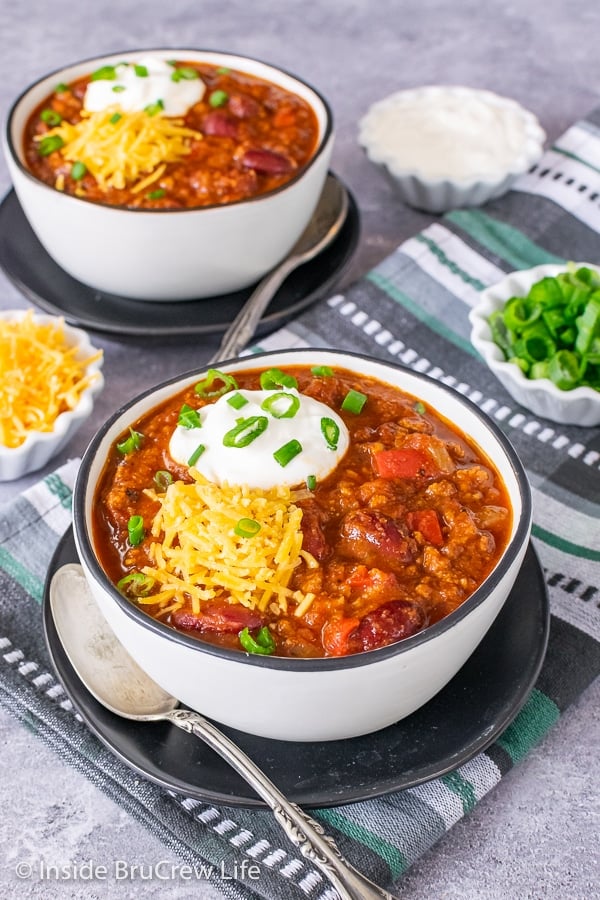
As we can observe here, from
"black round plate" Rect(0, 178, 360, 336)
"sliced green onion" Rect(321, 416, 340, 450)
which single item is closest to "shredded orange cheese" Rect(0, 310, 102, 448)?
"black round plate" Rect(0, 178, 360, 336)

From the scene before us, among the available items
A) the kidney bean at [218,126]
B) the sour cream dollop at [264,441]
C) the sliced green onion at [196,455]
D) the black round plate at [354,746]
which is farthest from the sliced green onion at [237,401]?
the kidney bean at [218,126]

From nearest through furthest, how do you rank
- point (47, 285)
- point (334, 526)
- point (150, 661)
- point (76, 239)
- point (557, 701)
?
point (150, 661)
point (334, 526)
point (557, 701)
point (76, 239)
point (47, 285)

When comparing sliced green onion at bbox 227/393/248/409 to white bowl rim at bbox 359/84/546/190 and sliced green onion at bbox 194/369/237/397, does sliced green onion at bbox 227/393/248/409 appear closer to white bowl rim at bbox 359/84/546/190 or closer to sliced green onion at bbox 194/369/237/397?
sliced green onion at bbox 194/369/237/397

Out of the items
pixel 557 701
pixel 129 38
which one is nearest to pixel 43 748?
pixel 557 701

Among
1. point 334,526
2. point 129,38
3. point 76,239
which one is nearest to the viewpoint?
point 334,526

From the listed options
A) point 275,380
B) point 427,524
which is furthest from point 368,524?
point 275,380

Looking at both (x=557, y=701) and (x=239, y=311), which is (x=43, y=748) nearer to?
(x=557, y=701)

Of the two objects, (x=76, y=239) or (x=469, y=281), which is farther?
(x=469, y=281)

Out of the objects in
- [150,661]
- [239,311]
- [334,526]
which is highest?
[334,526]
